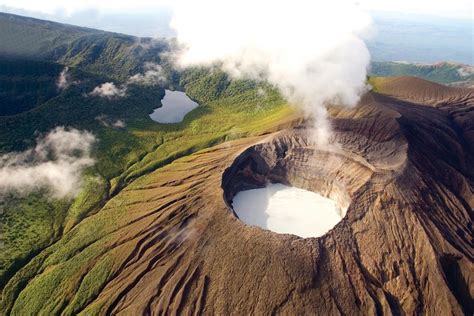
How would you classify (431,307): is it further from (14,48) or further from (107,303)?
(14,48)

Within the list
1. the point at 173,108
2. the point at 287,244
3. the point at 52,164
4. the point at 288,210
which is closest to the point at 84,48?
the point at 173,108

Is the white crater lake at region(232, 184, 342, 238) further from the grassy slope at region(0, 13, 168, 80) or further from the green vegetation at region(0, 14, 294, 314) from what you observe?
the grassy slope at region(0, 13, 168, 80)

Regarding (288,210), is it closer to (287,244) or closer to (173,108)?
(287,244)

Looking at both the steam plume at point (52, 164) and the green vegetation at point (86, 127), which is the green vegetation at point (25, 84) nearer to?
the green vegetation at point (86, 127)

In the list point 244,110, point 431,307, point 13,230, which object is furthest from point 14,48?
point 431,307

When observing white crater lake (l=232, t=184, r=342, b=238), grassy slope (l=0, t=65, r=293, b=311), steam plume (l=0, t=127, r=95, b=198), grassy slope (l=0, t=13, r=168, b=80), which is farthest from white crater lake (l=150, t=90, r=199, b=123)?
white crater lake (l=232, t=184, r=342, b=238)

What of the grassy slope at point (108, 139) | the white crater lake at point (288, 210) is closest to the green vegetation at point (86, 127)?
the grassy slope at point (108, 139)
